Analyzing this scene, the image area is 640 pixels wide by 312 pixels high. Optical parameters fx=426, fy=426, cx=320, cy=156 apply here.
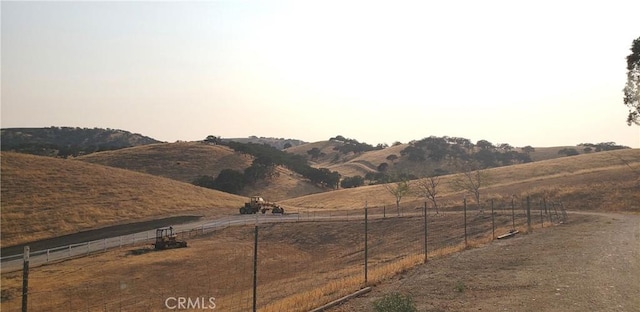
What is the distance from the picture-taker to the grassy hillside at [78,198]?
156 ft

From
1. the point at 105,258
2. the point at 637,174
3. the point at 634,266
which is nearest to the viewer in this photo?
the point at 634,266

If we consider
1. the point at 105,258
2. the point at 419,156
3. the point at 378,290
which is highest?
the point at 419,156

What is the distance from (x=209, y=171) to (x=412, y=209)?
68.4 metres

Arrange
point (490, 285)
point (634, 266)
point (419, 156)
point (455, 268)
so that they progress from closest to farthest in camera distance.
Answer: point (490, 285), point (634, 266), point (455, 268), point (419, 156)

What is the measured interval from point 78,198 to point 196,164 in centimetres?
6043

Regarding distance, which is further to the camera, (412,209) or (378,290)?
(412,209)

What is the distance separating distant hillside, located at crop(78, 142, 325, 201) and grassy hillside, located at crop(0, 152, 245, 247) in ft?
103

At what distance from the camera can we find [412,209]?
195 ft

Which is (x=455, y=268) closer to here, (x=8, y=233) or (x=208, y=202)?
(x=8, y=233)

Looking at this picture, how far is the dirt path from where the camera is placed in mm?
10203

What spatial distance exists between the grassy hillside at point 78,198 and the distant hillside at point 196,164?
31.4 meters

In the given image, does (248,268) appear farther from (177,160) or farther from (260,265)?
(177,160)

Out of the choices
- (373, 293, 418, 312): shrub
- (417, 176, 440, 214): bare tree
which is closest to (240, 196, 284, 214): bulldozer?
(417, 176, 440, 214): bare tree

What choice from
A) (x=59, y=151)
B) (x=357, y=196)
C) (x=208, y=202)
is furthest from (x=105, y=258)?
(x=59, y=151)
